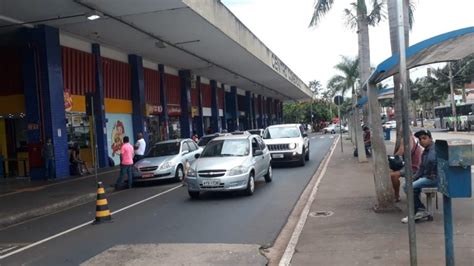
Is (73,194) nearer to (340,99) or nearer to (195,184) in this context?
(195,184)

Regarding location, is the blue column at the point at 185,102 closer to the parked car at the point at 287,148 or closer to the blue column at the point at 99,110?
the blue column at the point at 99,110

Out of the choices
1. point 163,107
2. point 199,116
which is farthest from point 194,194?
point 199,116

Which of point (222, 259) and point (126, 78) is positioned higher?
point (126, 78)

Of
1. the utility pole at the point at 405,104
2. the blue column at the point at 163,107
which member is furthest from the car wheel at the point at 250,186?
the blue column at the point at 163,107

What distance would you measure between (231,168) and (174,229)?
11.4 ft

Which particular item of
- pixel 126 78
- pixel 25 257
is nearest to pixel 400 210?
pixel 25 257

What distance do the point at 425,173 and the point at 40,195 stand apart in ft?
36.5

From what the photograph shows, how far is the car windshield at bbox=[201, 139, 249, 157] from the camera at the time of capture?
44.4 feet

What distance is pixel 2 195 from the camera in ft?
50.4

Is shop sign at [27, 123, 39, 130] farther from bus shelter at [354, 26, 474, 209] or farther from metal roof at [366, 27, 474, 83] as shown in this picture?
metal roof at [366, 27, 474, 83]

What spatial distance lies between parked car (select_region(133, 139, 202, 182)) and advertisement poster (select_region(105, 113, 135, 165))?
24.6ft

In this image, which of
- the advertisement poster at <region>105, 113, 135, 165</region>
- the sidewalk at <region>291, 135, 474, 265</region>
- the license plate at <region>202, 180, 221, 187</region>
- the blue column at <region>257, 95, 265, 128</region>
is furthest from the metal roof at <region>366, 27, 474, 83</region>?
the blue column at <region>257, 95, 265, 128</region>

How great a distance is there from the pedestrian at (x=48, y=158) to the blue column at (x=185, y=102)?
16249mm

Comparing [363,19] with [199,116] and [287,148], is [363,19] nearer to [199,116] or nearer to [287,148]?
[287,148]
